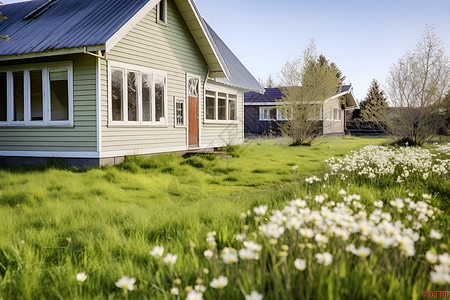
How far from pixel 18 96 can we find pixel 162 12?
5.33 metres

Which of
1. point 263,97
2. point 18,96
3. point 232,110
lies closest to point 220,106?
point 232,110

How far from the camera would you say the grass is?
3189mm

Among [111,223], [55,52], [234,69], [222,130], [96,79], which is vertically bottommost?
[111,223]

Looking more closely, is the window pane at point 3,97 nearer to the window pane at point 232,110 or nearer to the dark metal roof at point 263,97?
the window pane at point 232,110

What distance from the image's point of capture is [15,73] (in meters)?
11.9

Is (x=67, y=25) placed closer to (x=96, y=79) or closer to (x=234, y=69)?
(x=96, y=79)

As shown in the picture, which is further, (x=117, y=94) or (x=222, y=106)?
(x=222, y=106)

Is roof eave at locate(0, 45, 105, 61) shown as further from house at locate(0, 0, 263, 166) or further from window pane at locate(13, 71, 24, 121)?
window pane at locate(13, 71, 24, 121)

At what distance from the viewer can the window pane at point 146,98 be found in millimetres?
12711

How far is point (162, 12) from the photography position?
43.8ft

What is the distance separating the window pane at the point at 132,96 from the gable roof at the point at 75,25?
173 cm

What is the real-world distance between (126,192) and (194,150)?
7.60 metres

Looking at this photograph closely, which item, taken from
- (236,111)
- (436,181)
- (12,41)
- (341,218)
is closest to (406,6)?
(236,111)

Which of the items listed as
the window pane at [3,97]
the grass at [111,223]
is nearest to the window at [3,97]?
the window pane at [3,97]
